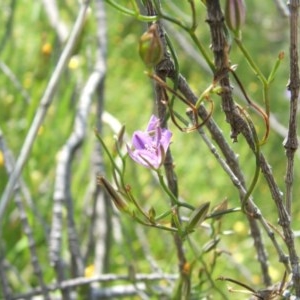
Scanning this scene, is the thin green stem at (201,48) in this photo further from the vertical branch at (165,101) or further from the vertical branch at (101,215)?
the vertical branch at (101,215)

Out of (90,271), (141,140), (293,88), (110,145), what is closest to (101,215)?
(90,271)

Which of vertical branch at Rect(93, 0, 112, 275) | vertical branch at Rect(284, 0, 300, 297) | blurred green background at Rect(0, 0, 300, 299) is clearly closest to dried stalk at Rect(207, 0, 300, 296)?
vertical branch at Rect(284, 0, 300, 297)

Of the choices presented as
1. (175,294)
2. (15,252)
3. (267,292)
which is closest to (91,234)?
(15,252)

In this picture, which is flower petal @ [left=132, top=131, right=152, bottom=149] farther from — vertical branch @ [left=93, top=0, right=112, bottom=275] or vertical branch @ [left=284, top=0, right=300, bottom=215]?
vertical branch @ [left=93, top=0, right=112, bottom=275]

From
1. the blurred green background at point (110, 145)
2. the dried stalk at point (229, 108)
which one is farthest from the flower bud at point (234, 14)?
the blurred green background at point (110, 145)

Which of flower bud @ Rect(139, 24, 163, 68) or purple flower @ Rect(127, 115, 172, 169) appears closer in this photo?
flower bud @ Rect(139, 24, 163, 68)
